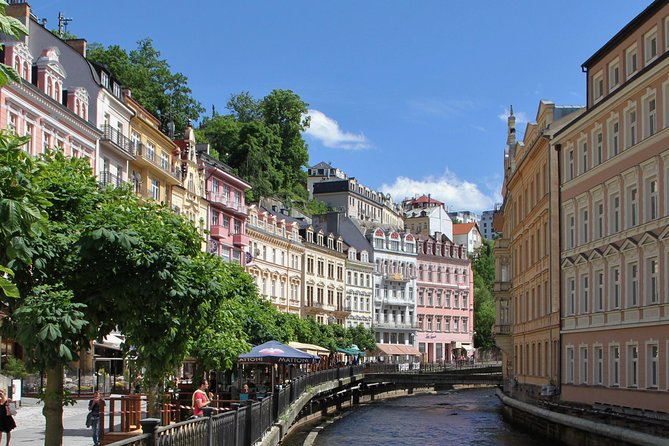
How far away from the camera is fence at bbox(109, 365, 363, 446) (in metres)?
11.9

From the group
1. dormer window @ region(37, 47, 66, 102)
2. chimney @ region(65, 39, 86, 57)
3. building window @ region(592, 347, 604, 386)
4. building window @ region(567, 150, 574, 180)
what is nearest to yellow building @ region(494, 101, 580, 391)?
building window @ region(567, 150, 574, 180)

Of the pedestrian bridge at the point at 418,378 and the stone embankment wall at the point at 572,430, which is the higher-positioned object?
the stone embankment wall at the point at 572,430

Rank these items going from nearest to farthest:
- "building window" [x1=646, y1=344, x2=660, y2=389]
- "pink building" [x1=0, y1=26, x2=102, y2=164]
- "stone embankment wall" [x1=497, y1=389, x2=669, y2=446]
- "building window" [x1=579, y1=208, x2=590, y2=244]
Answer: "stone embankment wall" [x1=497, y1=389, x2=669, y2=446]
"building window" [x1=646, y1=344, x2=660, y2=389]
"building window" [x1=579, y1=208, x2=590, y2=244]
"pink building" [x1=0, y1=26, x2=102, y2=164]

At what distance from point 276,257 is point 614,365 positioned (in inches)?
2115

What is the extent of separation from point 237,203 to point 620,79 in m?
44.1

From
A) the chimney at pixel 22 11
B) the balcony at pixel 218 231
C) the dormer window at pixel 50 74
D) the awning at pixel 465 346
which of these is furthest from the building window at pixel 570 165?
the awning at pixel 465 346

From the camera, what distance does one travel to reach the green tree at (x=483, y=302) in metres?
129

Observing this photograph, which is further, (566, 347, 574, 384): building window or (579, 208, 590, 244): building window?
(566, 347, 574, 384): building window

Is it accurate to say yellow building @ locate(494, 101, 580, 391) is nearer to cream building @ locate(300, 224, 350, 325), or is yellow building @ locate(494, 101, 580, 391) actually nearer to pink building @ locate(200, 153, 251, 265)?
pink building @ locate(200, 153, 251, 265)

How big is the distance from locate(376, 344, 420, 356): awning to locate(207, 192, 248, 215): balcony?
115ft

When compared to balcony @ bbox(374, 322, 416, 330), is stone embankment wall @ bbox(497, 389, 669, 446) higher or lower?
lower

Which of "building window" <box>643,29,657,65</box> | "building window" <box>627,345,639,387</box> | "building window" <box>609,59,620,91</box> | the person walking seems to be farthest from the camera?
"building window" <box>609,59,620,91</box>

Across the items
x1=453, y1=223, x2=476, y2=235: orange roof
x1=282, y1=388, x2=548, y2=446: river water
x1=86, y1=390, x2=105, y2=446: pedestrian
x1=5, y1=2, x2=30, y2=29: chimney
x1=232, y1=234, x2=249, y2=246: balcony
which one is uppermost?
x1=453, y1=223, x2=476, y2=235: orange roof

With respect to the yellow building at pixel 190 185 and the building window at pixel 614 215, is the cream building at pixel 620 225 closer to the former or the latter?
the building window at pixel 614 215
